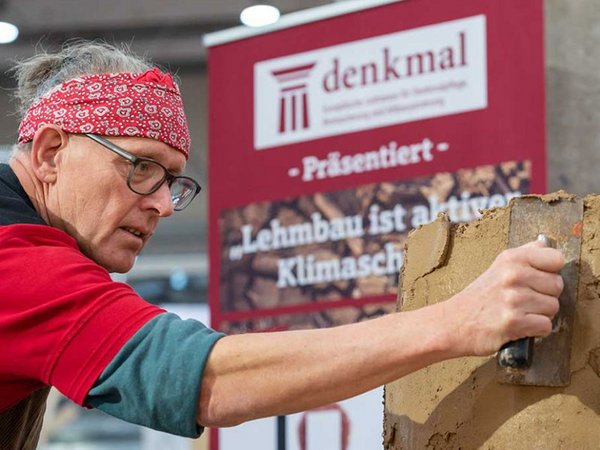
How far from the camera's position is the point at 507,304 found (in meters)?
1.31

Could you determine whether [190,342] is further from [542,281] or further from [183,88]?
[183,88]

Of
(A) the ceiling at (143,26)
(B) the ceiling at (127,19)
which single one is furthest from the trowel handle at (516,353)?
(B) the ceiling at (127,19)

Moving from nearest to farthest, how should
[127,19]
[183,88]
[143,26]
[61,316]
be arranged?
[61,316] < [127,19] < [143,26] < [183,88]

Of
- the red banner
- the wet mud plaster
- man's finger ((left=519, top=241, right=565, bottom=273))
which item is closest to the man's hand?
man's finger ((left=519, top=241, right=565, bottom=273))

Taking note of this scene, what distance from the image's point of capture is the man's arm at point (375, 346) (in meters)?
1.33

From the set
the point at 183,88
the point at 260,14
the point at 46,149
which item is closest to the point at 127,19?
the point at 183,88

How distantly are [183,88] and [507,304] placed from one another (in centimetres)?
652

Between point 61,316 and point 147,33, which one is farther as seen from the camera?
point 147,33

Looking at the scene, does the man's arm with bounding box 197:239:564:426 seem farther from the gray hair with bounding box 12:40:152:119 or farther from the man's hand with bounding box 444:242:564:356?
the gray hair with bounding box 12:40:152:119

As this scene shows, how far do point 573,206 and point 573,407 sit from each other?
278 millimetres

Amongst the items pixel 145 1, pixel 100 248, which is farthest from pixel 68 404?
pixel 100 248

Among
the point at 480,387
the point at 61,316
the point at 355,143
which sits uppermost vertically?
the point at 355,143

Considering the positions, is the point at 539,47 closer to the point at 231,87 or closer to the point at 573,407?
the point at 231,87

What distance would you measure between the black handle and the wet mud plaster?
0.33 ft
